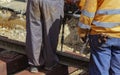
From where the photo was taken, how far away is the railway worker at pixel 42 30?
18.5ft

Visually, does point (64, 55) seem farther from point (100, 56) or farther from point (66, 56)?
point (100, 56)

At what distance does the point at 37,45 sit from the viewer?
579 centimetres

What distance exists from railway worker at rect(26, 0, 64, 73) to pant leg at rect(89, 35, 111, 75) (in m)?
0.89

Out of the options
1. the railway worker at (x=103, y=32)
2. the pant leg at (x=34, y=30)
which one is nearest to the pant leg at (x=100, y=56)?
the railway worker at (x=103, y=32)

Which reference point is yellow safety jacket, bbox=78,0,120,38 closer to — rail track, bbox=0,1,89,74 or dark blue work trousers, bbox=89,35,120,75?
dark blue work trousers, bbox=89,35,120,75

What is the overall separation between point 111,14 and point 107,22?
120 mm

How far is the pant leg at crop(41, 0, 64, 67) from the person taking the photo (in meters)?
5.64

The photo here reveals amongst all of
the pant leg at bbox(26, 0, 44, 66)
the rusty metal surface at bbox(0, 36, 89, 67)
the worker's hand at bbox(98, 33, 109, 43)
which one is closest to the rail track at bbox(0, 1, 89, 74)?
the rusty metal surface at bbox(0, 36, 89, 67)

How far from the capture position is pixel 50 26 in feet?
18.9

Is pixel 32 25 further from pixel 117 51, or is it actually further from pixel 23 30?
pixel 23 30

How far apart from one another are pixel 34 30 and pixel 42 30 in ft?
0.48

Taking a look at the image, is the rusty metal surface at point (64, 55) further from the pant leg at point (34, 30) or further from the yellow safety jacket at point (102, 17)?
the yellow safety jacket at point (102, 17)

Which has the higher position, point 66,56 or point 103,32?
point 103,32

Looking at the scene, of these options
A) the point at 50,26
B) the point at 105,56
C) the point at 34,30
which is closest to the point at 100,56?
the point at 105,56
